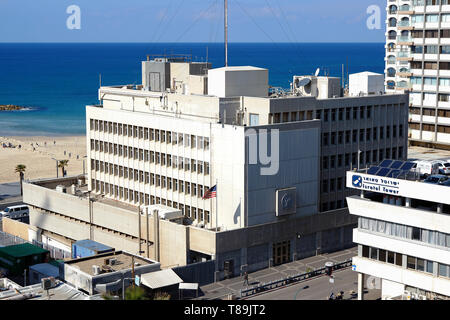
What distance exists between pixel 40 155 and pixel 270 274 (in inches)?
3928

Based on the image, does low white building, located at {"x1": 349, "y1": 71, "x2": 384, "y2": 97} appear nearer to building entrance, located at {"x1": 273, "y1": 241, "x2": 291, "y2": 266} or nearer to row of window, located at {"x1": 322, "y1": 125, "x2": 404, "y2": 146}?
row of window, located at {"x1": 322, "y1": 125, "x2": 404, "y2": 146}

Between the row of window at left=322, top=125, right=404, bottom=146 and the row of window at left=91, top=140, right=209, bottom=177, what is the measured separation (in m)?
14.0

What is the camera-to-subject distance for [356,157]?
78.8 metres

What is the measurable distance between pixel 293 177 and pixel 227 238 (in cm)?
997

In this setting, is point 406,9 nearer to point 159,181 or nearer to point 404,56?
point 404,56

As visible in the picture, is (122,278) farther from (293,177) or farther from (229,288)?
(293,177)

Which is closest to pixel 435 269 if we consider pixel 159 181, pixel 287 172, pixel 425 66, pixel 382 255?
pixel 382 255

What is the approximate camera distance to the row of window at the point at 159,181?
72375mm

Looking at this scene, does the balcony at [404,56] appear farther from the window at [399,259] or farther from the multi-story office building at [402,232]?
the window at [399,259]

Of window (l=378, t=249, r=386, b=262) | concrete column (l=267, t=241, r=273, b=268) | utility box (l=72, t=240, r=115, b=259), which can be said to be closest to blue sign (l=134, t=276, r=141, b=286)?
utility box (l=72, t=240, r=115, b=259)

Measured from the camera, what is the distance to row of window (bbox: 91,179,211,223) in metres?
72.1

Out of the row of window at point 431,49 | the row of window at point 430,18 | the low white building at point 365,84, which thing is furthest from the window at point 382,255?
the row of window at point 430,18
